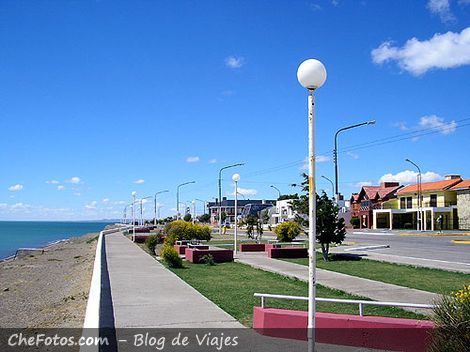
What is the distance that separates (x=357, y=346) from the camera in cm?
729

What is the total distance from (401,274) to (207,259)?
8.21 metres

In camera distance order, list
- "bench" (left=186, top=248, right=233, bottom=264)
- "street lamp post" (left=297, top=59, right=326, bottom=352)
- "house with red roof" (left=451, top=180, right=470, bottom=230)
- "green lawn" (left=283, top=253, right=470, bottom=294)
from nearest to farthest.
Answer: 1. "street lamp post" (left=297, top=59, right=326, bottom=352)
2. "green lawn" (left=283, top=253, right=470, bottom=294)
3. "bench" (left=186, top=248, right=233, bottom=264)
4. "house with red roof" (left=451, top=180, right=470, bottom=230)

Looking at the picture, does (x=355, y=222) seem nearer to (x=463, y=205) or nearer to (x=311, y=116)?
(x=463, y=205)

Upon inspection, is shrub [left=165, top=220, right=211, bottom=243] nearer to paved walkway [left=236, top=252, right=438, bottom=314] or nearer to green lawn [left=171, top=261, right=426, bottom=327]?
green lawn [left=171, top=261, right=426, bottom=327]

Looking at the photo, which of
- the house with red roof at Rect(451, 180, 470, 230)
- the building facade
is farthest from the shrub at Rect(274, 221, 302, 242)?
the building facade

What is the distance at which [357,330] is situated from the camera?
732 cm

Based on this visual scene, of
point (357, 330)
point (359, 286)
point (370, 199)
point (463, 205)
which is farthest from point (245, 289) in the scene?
point (370, 199)

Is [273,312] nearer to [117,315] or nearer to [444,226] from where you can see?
[117,315]

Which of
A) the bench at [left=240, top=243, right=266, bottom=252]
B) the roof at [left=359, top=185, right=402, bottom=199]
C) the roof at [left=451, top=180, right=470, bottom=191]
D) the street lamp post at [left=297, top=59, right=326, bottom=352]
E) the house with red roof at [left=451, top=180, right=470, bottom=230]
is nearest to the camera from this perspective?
the street lamp post at [left=297, top=59, right=326, bottom=352]

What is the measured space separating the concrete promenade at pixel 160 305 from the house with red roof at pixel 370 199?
6219cm

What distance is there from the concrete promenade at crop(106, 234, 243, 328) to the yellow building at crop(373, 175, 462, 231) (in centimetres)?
4723

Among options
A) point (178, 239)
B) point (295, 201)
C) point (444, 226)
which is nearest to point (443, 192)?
point (444, 226)

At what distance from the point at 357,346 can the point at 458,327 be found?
209 cm

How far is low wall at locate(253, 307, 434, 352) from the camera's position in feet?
22.9
